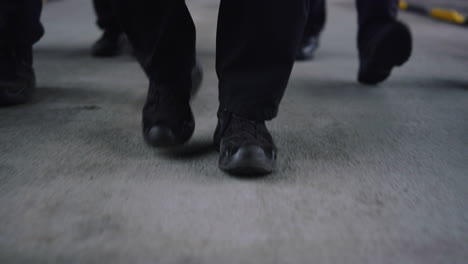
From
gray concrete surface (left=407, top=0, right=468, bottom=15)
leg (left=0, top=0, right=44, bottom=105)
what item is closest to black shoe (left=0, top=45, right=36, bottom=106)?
leg (left=0, top=0, right=44, bottom=105)

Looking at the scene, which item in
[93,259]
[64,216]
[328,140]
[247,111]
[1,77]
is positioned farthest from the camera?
[1,77]

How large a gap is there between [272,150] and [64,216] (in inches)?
15.9

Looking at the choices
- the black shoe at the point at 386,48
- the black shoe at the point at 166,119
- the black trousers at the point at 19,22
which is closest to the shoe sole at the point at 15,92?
the black trousers at the point at 19,22

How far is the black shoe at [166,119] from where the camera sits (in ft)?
3.05

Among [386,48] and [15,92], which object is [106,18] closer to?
[15,92]

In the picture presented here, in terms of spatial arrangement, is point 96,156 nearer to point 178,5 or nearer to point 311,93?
point 178,5

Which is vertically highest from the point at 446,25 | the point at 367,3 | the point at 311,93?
the point at 367,3

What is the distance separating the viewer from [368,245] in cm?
63

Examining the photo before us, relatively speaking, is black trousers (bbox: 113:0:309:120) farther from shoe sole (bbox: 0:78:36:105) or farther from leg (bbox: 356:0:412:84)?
leg (bbox: 356:0:412:84)

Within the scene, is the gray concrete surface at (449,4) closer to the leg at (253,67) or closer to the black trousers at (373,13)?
the black trousers at (373,13)

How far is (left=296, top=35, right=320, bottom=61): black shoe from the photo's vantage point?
2.04 meters

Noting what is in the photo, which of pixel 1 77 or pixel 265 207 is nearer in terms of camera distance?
pixel 265 207

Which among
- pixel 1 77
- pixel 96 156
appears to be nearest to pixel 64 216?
pixel 96 156

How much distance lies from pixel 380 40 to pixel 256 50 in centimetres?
80
